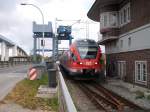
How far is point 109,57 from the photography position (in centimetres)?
4203

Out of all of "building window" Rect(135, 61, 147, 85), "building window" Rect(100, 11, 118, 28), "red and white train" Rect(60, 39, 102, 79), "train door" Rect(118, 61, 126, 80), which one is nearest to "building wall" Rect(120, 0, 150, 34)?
"building window" Rect(135, 61, 147, 85)

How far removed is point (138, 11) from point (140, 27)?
53.2 inches

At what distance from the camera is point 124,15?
35.6m

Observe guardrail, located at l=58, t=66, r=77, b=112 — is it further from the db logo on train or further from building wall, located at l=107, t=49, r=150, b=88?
the db logo on train

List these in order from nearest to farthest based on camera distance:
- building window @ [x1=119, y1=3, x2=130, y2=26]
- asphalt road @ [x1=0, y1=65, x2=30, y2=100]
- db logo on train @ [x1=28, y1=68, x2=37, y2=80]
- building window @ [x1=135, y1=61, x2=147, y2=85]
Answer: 1. asphalt road @ [x1=0, y1=65, x2=30, y2=100]
2. db logo on train @ [x1=28, y1=68, x2=37, y2=80]
3. building window @ [x1=135, y1=61, x2=147, y2=85]
4. building window @ [x1=119, y1=3, x2=130, y2=26]

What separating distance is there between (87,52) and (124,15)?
17.1 feet

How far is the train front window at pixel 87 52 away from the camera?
108 ft

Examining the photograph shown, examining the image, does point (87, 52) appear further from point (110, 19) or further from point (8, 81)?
point (8, 81)

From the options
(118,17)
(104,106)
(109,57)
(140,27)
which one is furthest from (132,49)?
(104,106)

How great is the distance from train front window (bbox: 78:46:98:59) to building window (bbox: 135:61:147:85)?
4379 millimetres

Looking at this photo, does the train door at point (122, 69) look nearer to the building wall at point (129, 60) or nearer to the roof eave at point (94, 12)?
the building wall at point (129, 60)

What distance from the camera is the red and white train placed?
106 ft

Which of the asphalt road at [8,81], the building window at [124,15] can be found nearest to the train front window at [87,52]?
the building window at [124,15]

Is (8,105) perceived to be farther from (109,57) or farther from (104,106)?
(109,57)
